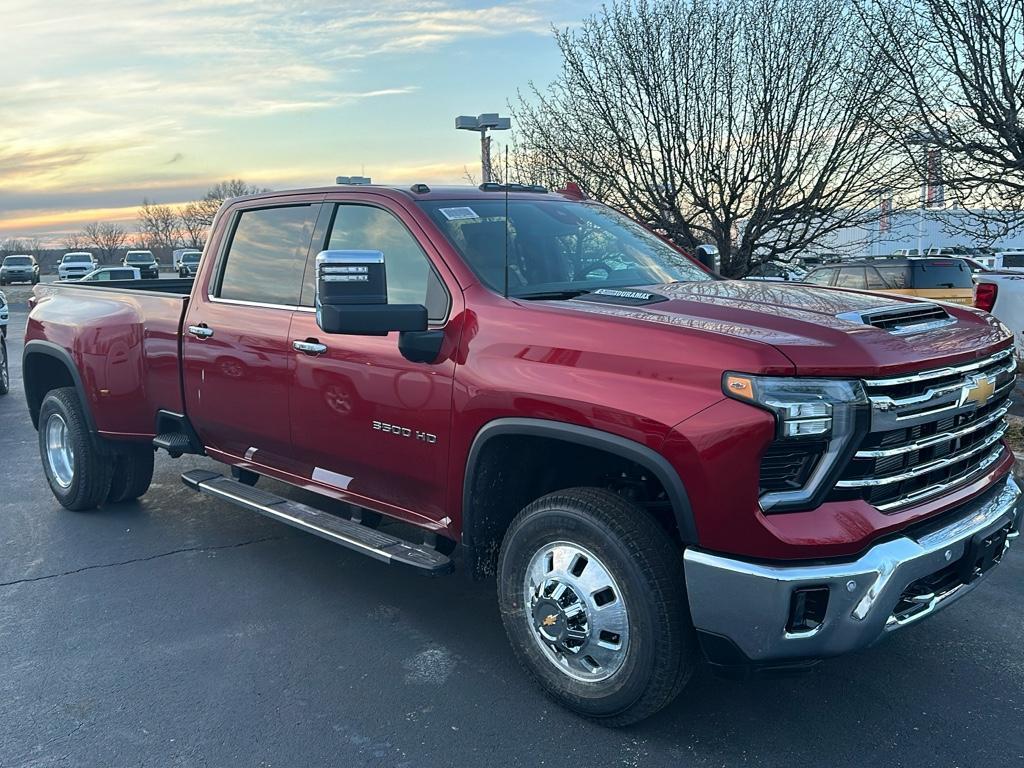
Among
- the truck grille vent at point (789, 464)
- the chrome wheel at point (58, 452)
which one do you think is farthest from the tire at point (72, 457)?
the truck grille vent at point (789, 464)

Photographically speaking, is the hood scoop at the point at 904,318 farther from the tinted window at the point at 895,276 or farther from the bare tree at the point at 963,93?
the tinted window at the point at 895,276

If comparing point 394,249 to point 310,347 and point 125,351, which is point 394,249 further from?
point 125,351

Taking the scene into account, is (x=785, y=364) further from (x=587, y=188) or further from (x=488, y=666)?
(x=587, y=188)

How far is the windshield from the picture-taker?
3.84m

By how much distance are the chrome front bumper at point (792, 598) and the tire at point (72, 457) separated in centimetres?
435

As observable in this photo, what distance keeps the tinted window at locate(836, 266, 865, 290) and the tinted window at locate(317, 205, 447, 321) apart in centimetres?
1297

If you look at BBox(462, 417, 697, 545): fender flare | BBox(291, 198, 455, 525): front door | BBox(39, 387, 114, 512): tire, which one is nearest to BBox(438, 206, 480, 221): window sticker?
BBox(291, 198, 455, 525): front door

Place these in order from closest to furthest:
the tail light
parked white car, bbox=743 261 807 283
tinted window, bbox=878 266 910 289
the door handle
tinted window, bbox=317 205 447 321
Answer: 1. tinted window, bbox=317 205 447 321
2. the door handle
3. the tail light
4. parked white car, bbox=743 261 807 283
5. tinted window, bbox=878 266 910 289

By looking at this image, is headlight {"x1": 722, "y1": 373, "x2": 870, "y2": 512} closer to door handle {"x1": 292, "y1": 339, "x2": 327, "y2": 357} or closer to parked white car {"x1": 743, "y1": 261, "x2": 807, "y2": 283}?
door handle {"x1": 292, "y1": 339, "x2": 327, "y2": 357}

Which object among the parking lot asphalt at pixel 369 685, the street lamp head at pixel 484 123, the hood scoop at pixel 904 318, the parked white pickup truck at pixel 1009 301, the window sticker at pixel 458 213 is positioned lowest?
the parking lot asphalt at pixel 369 685

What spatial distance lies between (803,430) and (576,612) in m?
1.07

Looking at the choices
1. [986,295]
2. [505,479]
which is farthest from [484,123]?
[986,295]

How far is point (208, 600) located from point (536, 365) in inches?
91.6

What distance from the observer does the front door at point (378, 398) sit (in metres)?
3.71
